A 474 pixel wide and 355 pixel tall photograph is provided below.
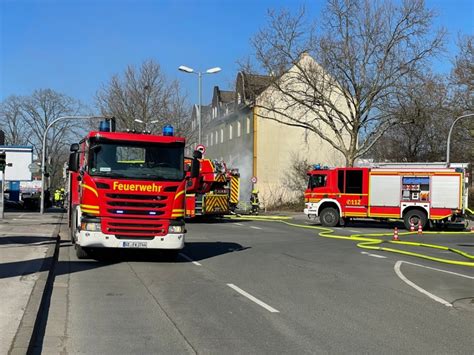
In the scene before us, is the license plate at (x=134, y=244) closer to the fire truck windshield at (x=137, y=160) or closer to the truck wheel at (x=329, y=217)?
the fire truck windshield at (x=137, y=160)

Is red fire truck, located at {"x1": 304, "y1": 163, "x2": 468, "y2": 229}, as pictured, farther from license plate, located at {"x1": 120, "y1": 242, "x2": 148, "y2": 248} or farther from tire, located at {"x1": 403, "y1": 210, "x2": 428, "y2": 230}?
license plate, located at {"x1": 120, "y1": 242, "x2": 148, "y2": 248}

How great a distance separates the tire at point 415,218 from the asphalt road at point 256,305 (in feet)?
38.5

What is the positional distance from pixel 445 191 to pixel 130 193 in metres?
17.3

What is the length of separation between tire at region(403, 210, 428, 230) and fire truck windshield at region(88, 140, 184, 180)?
Answer: 16.0 metres

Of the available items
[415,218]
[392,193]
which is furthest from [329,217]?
[415,218]

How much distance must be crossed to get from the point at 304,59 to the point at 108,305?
3223 centimetres

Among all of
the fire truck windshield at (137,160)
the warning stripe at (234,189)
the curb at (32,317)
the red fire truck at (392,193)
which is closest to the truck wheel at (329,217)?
the red fire truck at (392,193)

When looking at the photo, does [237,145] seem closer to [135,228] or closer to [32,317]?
[135,228]

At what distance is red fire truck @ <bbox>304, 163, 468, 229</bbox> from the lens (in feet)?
80.7

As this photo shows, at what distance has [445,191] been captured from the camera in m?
24.5

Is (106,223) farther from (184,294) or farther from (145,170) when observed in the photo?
(184,294)

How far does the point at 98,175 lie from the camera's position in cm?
1164

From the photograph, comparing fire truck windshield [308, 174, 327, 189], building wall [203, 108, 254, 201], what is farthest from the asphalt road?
building wall [203, 108, 254, 201]

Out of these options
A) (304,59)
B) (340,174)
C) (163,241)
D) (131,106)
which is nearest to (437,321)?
(163,241)
